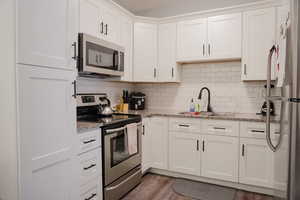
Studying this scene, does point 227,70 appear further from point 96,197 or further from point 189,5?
point 96,197

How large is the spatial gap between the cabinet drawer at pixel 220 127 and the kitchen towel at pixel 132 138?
35.0 inches

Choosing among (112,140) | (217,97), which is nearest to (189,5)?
(217,97)

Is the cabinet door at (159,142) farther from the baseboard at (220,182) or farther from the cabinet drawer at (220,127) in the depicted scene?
the cabinet drawer at (220,127)

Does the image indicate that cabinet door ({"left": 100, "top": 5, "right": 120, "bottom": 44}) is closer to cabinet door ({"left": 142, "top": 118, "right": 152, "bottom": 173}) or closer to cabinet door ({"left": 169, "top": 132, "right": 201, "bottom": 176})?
cabinet door ({"left": 142, "top": 118, "right": 152, "bottom": 173})

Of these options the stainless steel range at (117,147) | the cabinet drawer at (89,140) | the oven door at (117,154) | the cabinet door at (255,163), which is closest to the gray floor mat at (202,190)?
the cabinet door at (255,163)

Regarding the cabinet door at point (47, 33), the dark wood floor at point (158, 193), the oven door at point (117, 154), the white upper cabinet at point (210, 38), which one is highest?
the white upper cabinet at point (210, 38)

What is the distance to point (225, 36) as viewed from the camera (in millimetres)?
2727

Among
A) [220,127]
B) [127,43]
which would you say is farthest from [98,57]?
[220,127]

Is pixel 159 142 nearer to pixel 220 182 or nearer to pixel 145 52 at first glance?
pixel 220 182

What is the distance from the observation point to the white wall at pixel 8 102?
113 centimetres

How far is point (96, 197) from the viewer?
1.86 metres

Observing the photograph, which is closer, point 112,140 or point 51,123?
point 51,123

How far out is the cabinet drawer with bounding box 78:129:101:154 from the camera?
1.68 metres

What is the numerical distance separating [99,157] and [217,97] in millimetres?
2032
